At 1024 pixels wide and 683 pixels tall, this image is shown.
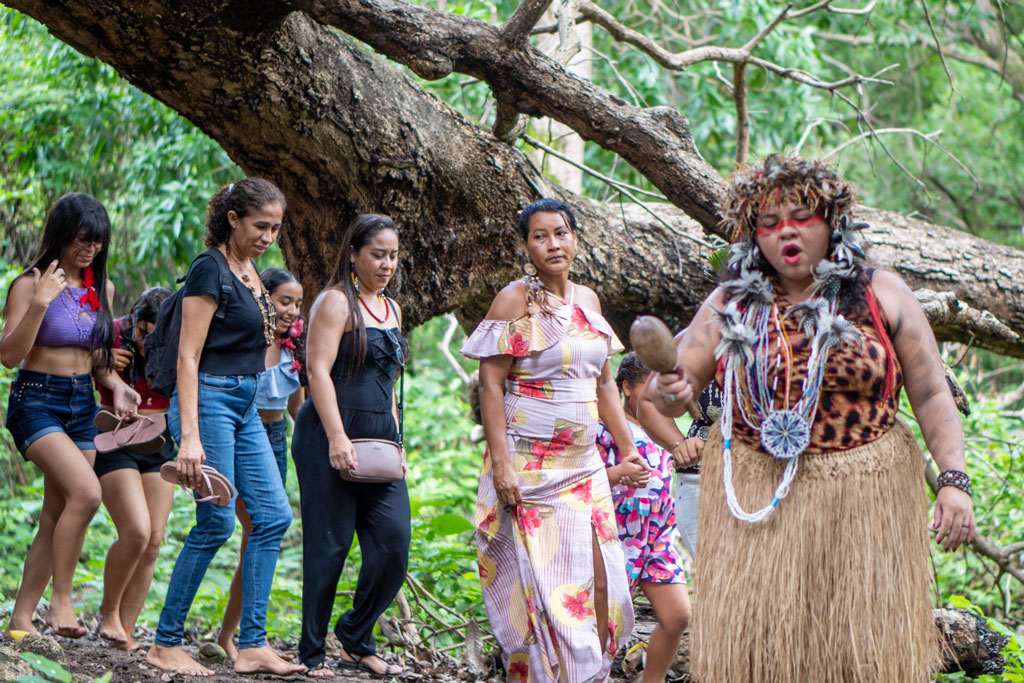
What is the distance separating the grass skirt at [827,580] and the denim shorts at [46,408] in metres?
3.03

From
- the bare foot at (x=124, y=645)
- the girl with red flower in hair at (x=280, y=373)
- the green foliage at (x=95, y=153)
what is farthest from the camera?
the green foliage at (x=95, y=153)

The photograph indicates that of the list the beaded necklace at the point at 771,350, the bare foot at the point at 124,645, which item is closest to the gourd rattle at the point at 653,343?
the beaded necklace at the point at 771,350

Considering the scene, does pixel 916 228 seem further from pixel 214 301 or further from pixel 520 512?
pixel 214 301

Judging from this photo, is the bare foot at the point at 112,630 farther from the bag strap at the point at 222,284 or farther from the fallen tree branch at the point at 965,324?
the fallen tree branch at the point at 965,324

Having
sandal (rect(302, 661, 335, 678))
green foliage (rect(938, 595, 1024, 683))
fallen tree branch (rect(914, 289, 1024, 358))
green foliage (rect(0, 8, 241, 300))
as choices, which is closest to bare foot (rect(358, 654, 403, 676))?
sandal (rect(302, 661, 335, 678))

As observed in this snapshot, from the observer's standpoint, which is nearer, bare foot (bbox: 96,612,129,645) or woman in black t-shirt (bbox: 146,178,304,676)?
woman in black t-shirt (bbox: 146,178,304,676)

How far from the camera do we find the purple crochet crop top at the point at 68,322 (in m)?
4.48

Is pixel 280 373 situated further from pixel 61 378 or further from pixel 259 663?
pixel 259 663

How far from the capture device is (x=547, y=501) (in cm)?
420

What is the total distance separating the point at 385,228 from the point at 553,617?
1874 millimetres

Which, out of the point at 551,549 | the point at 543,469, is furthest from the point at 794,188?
the point at 551,549

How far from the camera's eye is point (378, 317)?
180 inches

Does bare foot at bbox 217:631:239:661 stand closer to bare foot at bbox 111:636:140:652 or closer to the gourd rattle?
bare foot at bbox 111:636:140:652

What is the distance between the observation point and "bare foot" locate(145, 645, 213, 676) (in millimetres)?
4130
